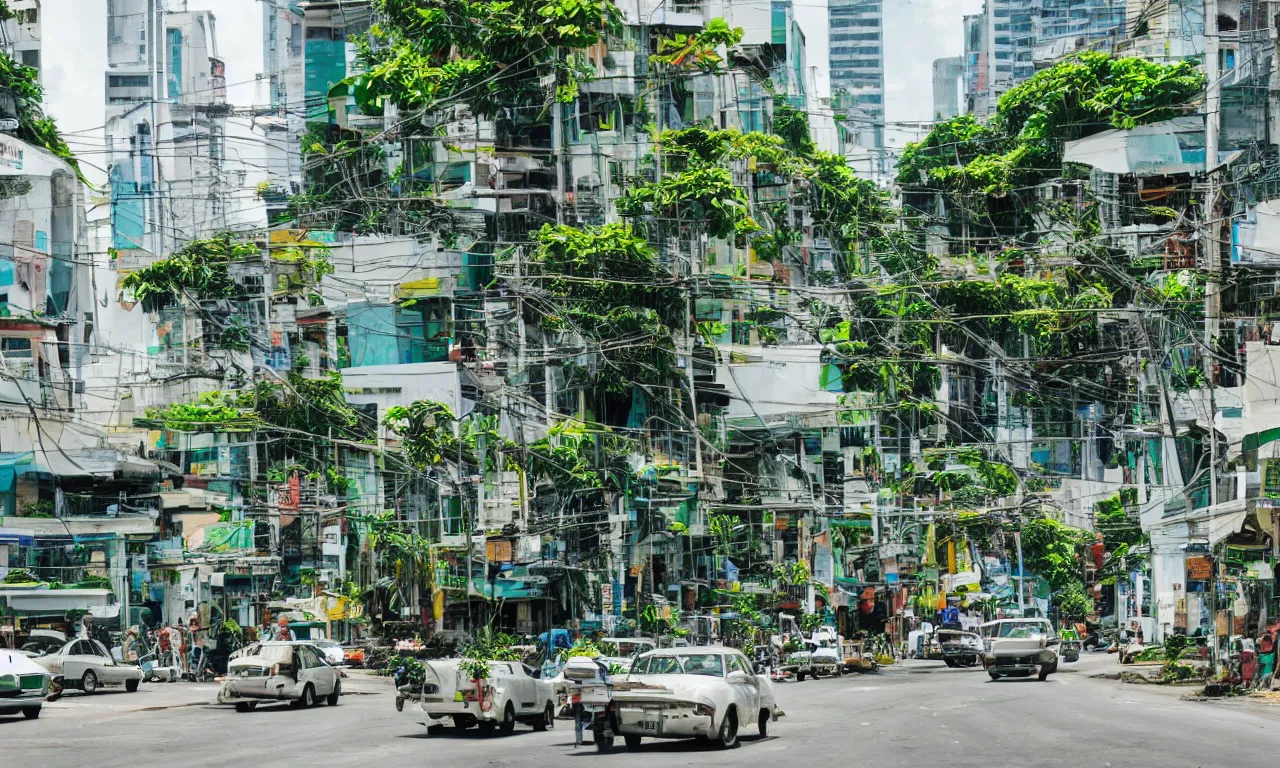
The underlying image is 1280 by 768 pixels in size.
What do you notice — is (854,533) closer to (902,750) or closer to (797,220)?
(797,220)

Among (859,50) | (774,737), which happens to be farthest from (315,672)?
(859,50)

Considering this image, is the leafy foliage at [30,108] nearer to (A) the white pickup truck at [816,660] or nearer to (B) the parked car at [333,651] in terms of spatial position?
(B) the parked car at [333,651]

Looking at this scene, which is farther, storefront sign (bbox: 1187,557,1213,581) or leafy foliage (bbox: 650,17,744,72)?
leafy foliage (bbox: 650,17,744,72)

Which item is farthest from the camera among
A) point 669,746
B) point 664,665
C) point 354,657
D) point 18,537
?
point 354,657

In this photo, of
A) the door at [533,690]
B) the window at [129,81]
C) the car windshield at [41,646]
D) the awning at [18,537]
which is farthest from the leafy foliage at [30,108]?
the door at [533,690]

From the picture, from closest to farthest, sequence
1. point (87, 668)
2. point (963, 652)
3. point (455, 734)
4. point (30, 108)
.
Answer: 1. point (455, 734)
2. point (87, 668)
3. point (30, 108)
4. point (963, 652)

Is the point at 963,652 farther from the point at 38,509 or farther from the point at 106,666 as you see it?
the point at 106,666

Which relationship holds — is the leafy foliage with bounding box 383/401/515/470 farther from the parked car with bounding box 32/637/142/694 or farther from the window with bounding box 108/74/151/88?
the window with bounding box 108/74/151/88

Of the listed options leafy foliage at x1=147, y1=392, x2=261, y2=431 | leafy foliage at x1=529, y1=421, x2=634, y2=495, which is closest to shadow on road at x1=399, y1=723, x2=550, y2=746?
leafy foliage at x1=529, y1=421, x2=634, y2=495
